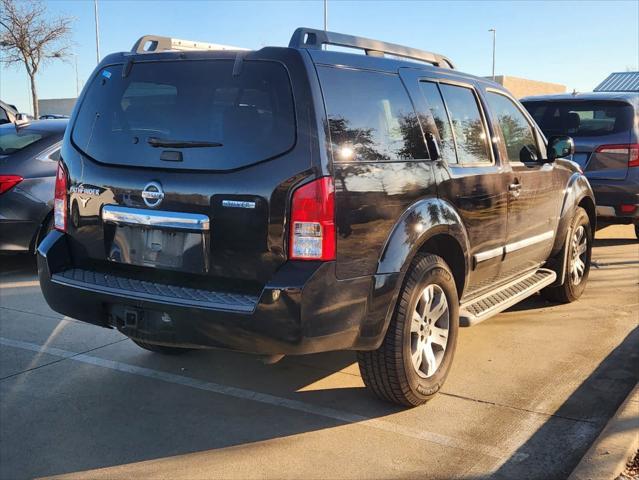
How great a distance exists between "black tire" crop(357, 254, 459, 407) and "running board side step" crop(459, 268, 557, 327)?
0.40 meters

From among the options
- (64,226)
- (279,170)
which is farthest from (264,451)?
(64,226)

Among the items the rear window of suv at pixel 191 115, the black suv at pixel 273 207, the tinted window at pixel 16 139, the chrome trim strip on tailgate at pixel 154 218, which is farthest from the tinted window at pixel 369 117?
the tinted window at pixel 16 139

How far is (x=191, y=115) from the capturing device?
3434mm

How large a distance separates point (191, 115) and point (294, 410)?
5.81 feet

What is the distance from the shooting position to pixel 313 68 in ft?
10.7

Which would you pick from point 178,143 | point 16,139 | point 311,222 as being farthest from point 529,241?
point 16,139

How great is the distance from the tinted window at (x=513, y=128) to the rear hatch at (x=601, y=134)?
2529 millimetres

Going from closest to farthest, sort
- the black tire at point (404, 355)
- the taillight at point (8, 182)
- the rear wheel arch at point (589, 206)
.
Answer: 1. the black tire at point (404, 355)
2. the rear wheel arch at point (589, 206)
3. the taillight at point (8, 182)

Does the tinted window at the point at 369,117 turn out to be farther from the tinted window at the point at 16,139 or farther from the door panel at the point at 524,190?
the tinted window at the point at 16,139

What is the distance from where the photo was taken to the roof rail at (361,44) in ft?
11.4

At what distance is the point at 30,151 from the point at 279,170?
15.7 feet

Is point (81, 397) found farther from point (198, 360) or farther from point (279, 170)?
point (279, 170)

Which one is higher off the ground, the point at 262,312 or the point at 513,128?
the point at 513,128

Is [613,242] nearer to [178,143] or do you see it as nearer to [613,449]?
[613,449]
